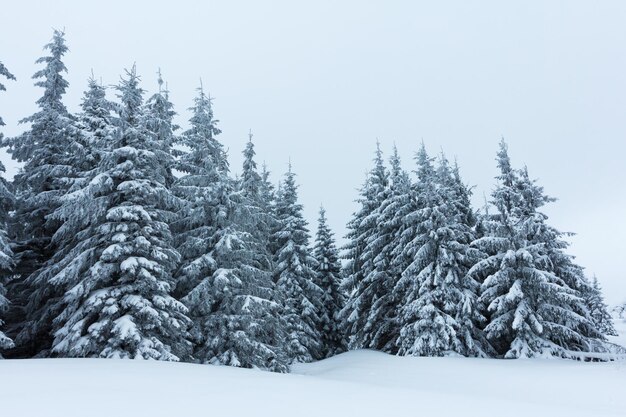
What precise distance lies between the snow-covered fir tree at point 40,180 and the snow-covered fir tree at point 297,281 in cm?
1464

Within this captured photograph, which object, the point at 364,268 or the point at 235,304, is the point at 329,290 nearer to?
the point at 364,268

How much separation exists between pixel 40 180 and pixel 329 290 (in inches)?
859

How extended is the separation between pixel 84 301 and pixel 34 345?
4893mm

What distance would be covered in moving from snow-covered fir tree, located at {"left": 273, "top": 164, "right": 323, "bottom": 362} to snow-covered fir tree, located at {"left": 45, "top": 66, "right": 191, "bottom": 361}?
14001mm

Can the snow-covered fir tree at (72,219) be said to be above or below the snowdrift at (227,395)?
above

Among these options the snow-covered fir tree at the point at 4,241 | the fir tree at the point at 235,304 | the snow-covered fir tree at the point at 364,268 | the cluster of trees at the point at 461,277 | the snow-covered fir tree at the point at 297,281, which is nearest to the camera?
the snow-covered fir tree at the point at 4,241

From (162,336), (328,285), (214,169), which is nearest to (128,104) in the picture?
(214,169)

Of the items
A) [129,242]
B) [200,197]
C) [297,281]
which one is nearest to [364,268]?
[297,281]

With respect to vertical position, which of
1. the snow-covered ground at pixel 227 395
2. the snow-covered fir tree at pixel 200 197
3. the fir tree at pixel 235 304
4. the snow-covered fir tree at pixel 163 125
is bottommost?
the snow-covered ground at pixel 227 395

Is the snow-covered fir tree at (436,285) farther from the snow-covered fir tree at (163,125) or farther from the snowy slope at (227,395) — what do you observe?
the snow-covered fir tree at (163,125)

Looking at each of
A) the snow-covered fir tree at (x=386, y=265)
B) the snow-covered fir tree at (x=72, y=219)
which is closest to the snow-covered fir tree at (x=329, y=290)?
the snow-covered fir tree at (x=386, y=265)

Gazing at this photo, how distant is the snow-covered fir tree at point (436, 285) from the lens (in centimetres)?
2217

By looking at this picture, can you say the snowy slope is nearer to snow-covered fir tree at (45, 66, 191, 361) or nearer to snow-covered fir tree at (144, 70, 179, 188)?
snow-covered fir tree at (45, 66, 191, 361)

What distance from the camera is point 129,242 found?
1428cm
